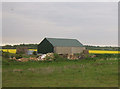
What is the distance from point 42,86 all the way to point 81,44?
4677 centimetres

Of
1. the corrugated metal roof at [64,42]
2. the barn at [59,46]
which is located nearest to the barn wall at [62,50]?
the barn at [59,46]

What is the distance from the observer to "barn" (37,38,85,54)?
50.8m

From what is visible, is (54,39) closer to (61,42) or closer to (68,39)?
(61,42)

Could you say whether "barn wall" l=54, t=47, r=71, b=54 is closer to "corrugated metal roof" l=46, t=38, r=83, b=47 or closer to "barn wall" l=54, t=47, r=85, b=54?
"barn wall" l=54, t=47, r=85, b=54

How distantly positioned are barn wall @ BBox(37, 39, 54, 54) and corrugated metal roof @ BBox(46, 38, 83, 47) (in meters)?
1.03

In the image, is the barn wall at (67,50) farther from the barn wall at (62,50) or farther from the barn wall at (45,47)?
the barn wall at (45,47)

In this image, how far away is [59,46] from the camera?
51.5 m

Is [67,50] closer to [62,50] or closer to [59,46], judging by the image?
[62,50]

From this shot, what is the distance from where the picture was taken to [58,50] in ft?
168

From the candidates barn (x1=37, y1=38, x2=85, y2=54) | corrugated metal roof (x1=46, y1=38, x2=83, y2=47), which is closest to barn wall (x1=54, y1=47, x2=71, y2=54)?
barn (x1=37, y1=38, x2=85, y2=54)

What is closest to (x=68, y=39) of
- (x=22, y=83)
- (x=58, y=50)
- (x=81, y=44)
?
(x=81, y=44)

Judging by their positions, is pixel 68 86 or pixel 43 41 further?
pixel 43 41

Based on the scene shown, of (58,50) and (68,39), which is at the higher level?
(68,39)

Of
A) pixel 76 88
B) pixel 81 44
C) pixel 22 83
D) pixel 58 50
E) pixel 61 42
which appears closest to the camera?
pixel 76 88
